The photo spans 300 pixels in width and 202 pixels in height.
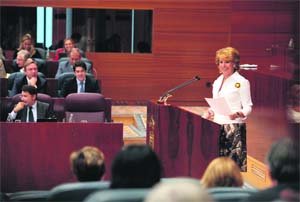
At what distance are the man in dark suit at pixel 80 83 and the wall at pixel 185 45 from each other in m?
4.25

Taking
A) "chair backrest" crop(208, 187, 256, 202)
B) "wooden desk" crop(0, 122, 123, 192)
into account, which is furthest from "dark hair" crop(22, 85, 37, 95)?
"chair backrest" crop(208, 187, 256, 202)

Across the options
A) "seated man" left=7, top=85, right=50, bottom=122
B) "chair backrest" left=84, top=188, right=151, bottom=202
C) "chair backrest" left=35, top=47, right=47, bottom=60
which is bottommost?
"chair backrest" left=84, top=188, right=151, bottom=202

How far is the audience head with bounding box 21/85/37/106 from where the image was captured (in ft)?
25.8

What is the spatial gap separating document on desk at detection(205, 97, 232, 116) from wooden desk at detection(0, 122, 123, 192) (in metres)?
1.10

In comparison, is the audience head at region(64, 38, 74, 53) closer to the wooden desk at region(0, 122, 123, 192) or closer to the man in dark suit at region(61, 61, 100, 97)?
the man in dark suit at region(61, 61, 100, 97)

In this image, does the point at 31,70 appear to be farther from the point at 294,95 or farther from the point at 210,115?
the point at 294,95

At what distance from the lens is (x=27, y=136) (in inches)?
274

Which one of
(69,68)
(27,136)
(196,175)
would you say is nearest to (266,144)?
(196,175)

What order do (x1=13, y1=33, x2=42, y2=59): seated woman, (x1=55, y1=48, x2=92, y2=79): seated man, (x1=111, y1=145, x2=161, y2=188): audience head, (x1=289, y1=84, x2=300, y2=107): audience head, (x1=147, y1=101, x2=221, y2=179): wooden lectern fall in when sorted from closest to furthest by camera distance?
1. (x1=111, y1=145, x2=161, y2=188): audience head
2. (x1=147, y1=101, x2=221, y2=179): wooden lectern
3. (x1=289, y1=84, x2=300, y2=107): audience head
4. (x1=55, y1=48, x2=92, y2=79): seated man
5. (x1=13, y1=33, x2=42, y2=59): seated woman

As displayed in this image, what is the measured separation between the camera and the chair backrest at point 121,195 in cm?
342

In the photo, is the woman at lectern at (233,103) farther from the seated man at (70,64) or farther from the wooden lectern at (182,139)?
the seated man at (70,64)

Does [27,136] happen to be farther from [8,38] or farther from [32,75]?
[8,38]

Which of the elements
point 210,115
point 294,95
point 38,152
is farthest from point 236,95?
point 38,152

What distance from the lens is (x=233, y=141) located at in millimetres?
6621
